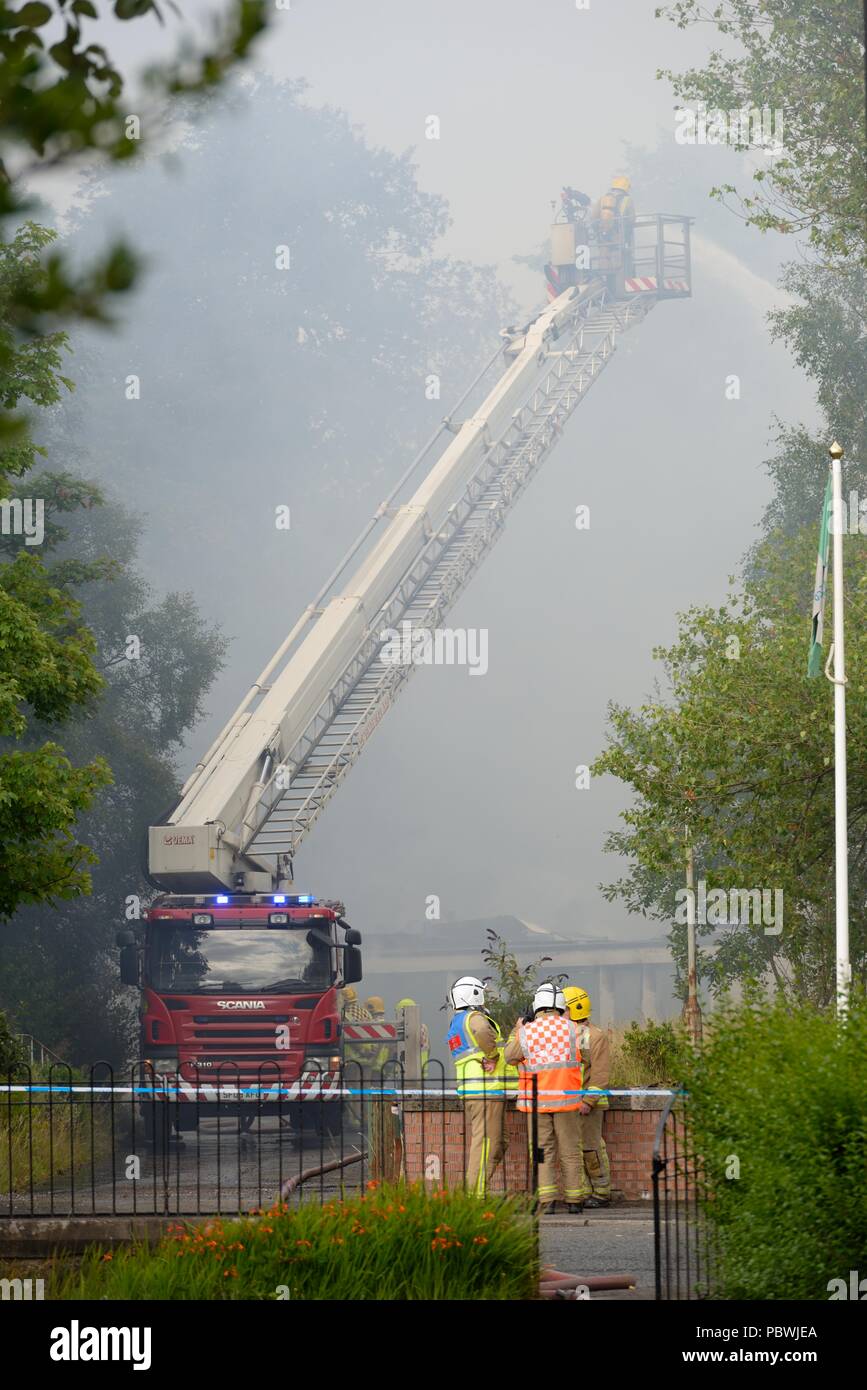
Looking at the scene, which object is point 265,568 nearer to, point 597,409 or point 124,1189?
point 597,409

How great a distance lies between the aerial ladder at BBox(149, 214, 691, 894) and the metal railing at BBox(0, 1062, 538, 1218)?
3.08 metres

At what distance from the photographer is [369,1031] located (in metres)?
19.6

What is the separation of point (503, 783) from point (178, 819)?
35362 mm

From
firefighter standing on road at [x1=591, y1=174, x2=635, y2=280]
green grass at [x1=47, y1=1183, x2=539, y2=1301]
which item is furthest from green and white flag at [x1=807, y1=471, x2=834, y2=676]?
firefighter standing on road at [x1=591, y1=174, x2=635, y2=280]

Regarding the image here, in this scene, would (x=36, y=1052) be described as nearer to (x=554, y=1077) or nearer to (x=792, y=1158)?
(x=554, y=1077)

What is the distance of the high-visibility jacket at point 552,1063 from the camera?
12.0 meters

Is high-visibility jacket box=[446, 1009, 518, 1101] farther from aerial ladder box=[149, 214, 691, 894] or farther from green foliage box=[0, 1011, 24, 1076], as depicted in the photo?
aerial ladder box=[149, 214, 691, 894]

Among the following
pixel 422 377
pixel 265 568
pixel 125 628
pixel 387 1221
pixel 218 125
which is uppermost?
pixel 218 125

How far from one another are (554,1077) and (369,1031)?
7.78 m

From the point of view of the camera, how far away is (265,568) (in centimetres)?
5253

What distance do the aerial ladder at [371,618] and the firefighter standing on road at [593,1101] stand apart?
7.53 meters

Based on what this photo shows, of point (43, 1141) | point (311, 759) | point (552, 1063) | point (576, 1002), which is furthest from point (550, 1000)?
point (311, 759)

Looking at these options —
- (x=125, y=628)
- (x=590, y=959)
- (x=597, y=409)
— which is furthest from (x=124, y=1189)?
(x=597, y=409)
